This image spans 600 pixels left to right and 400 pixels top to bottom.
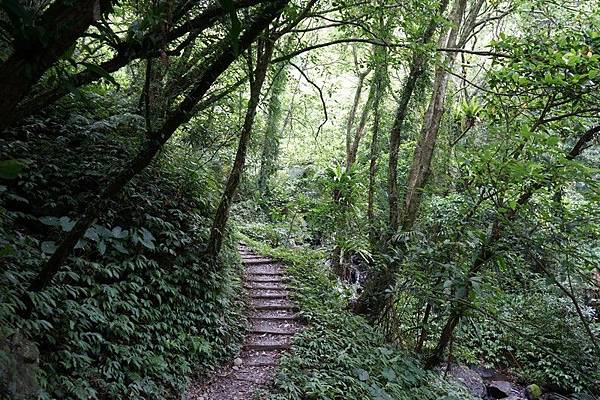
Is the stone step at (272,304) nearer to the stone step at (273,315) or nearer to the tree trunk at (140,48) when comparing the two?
the stone step at (273,315)

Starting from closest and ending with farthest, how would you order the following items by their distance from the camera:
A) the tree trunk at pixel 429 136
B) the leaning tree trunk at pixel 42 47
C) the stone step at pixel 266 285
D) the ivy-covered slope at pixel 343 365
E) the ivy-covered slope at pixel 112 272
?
1. the leaning tree trunk at pixel 42 47
2. the ivy-covered slope at pixel 112 272
3. the ivy-covered slope at pixel 343 365
4. the tree trunk at pixel 429 136
5. the stone step at pixel 266 285

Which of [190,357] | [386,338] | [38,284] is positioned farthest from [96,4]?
[386,338]

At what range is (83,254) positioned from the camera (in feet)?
14.3

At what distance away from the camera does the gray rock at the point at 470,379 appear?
8953mm

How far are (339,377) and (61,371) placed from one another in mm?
3172

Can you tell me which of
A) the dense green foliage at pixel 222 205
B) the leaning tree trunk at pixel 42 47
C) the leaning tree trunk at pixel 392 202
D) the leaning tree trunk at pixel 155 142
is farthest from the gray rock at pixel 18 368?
the leaning tree trunk at pixel 392 202

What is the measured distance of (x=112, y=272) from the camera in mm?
4438

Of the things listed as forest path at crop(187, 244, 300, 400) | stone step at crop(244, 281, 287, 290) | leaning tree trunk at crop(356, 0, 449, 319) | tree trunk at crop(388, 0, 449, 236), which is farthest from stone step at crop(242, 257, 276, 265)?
tree trunk at crop(388, 0, 449, 236)

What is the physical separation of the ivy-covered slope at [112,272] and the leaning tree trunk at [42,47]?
0.84 metres

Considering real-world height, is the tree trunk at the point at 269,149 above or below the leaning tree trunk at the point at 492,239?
above

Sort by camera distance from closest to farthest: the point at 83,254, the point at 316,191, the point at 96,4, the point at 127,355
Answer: the point at 96,4 → the point at 127,355 → the point at 83,254 → the point at 316,191

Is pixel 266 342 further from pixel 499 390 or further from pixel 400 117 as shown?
pixel 499 390

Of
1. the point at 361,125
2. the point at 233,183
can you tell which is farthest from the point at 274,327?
the point at 361,125

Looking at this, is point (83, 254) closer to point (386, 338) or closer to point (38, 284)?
point (38, 284)
